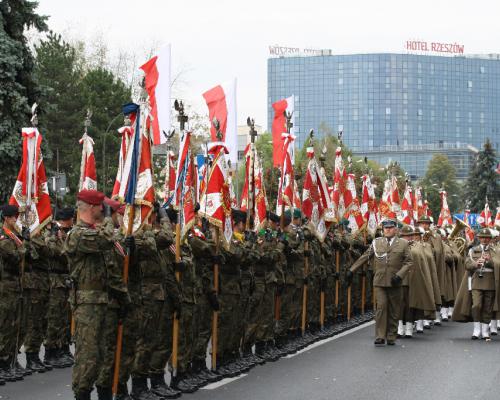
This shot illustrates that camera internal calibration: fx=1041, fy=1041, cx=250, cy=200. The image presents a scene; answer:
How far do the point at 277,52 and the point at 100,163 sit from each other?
14856cm

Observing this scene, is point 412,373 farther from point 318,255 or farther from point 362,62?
point 362,62

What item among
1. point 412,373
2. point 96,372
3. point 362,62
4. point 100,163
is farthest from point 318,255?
point 362,62

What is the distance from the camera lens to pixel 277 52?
197 m

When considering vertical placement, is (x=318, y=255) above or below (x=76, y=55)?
below

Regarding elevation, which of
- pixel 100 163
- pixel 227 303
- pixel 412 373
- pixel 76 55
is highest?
pixel 76 55

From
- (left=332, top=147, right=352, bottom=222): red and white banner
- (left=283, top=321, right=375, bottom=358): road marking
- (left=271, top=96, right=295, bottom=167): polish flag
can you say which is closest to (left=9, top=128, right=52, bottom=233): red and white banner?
(left=283, top=321, right=375, bottom=358): road marking

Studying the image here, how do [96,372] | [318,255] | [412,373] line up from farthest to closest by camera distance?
[318,255] < [412,373] < [96,372]

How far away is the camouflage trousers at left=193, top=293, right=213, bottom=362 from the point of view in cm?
1182

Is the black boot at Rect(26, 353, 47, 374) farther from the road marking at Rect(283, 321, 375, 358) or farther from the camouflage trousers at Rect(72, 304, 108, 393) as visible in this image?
the camouflage trousers at Rect(72, 304, 108, 393)

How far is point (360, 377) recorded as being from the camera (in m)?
12.5

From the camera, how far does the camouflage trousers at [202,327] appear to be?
11.8m

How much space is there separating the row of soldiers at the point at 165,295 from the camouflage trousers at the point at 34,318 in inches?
1.4

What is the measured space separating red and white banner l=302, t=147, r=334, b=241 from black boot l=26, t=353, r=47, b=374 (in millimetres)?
6330

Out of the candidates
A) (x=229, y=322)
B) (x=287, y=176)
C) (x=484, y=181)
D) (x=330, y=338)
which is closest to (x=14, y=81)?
(x=287, y=176)
